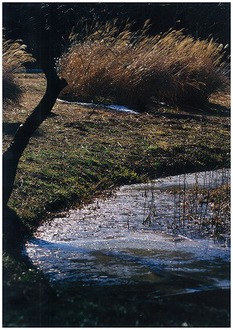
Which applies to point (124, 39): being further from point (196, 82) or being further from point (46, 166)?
point (46, 166)

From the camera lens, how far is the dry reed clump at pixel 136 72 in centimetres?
1750

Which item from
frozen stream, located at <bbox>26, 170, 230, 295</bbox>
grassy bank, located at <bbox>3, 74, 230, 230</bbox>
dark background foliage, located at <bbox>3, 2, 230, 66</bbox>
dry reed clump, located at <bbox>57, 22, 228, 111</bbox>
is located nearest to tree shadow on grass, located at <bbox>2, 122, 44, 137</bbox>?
grassy bank, located at <bbox>3, 74, 230, 230</bbox>

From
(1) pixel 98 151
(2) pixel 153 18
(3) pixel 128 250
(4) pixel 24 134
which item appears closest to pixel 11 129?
(1) pixel 98 151

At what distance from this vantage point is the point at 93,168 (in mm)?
11336

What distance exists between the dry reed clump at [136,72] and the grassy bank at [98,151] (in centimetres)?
Answer: 69

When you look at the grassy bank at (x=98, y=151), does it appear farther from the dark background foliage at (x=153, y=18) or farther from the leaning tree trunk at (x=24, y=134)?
the dark background foliage at (x=153, y=18)

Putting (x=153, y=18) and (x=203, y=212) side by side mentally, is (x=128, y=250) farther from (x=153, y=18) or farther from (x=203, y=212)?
(x=153, y=18)

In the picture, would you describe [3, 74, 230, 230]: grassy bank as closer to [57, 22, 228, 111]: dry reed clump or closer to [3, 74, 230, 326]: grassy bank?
[3, 74, 230, 326]: grassy bank

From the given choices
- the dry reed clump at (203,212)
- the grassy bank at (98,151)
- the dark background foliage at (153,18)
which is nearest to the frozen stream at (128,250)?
the dry reed clump at (203,212)

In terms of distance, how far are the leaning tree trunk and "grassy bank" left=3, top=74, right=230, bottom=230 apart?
Result: 0.50m

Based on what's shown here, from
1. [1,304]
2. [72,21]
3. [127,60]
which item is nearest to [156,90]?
[127,60]

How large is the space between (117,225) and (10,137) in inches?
139

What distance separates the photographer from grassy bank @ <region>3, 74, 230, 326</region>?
19.4 ft

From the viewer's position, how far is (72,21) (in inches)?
869
